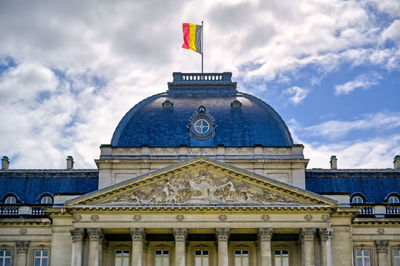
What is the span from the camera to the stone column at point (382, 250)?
63344 millimetres

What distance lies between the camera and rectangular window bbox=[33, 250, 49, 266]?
62.9 m

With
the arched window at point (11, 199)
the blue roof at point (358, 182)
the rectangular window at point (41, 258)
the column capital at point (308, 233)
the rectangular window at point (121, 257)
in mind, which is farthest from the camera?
the blue roof at point (358, 182)

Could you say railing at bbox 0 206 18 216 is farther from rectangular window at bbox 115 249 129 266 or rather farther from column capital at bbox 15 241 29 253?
rectangular window at bbox 115 249 129 266

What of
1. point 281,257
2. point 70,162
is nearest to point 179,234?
point 281,257

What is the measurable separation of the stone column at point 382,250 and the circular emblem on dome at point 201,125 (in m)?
18.5

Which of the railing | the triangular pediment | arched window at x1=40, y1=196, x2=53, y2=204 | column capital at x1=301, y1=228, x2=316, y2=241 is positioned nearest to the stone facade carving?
the triangular pediment

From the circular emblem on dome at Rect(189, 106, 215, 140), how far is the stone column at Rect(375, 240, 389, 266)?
18.5m

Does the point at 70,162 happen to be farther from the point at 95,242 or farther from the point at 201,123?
the point at 95,242

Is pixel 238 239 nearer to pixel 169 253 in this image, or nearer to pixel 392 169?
pixel 169 253

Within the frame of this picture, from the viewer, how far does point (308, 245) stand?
56.0 meters

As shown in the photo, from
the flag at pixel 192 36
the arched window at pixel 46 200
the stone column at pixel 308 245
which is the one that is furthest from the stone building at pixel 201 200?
the flag at pixel 192 36

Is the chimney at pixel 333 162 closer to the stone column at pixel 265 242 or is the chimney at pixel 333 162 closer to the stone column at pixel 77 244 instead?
the stone column at pixel 265 242

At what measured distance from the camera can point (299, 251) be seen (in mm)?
59188

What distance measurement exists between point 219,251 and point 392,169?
23.7 metres
